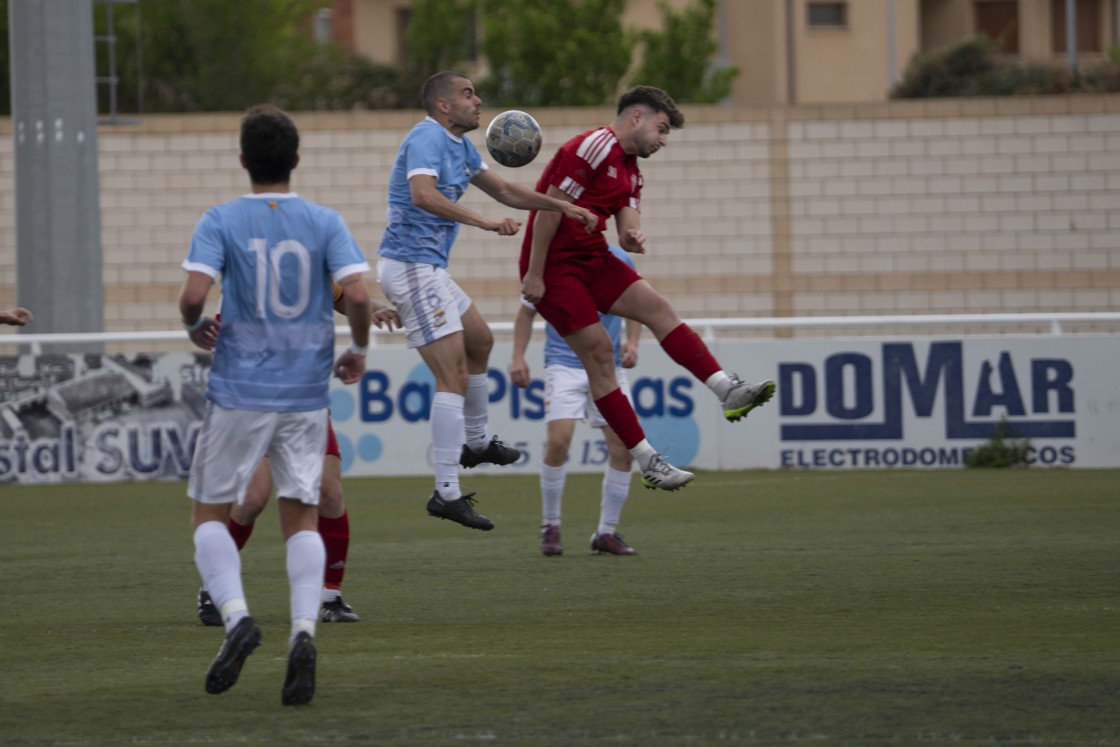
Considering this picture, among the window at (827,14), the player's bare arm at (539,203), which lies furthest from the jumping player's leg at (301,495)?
the window at (827,14)

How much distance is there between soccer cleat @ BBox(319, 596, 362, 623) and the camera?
828cm

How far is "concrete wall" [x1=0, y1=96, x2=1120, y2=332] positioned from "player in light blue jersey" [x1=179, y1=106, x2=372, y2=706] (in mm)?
22378

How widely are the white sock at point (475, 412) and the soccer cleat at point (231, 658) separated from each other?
4.03 meters

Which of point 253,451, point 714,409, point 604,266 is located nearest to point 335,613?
point 253,451

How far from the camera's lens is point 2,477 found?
17859 mm

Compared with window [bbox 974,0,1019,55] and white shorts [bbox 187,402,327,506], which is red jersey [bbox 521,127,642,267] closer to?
white shorts [bbox 187,402,327,506]

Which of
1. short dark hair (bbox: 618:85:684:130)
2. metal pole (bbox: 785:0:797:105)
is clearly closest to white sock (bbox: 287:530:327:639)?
short dark hair (bbox: 618:85:684:130)

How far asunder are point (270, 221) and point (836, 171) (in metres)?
23.5

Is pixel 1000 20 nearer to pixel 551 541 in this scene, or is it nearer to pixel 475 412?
pixel 551 541

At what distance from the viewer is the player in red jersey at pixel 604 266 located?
9.51 m

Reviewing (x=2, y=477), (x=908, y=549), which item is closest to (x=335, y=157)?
A: (x=2, y=477)

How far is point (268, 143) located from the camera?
249 inches

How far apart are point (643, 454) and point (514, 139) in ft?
5.77

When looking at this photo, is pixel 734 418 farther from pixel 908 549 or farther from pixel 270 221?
pixel 270 221
